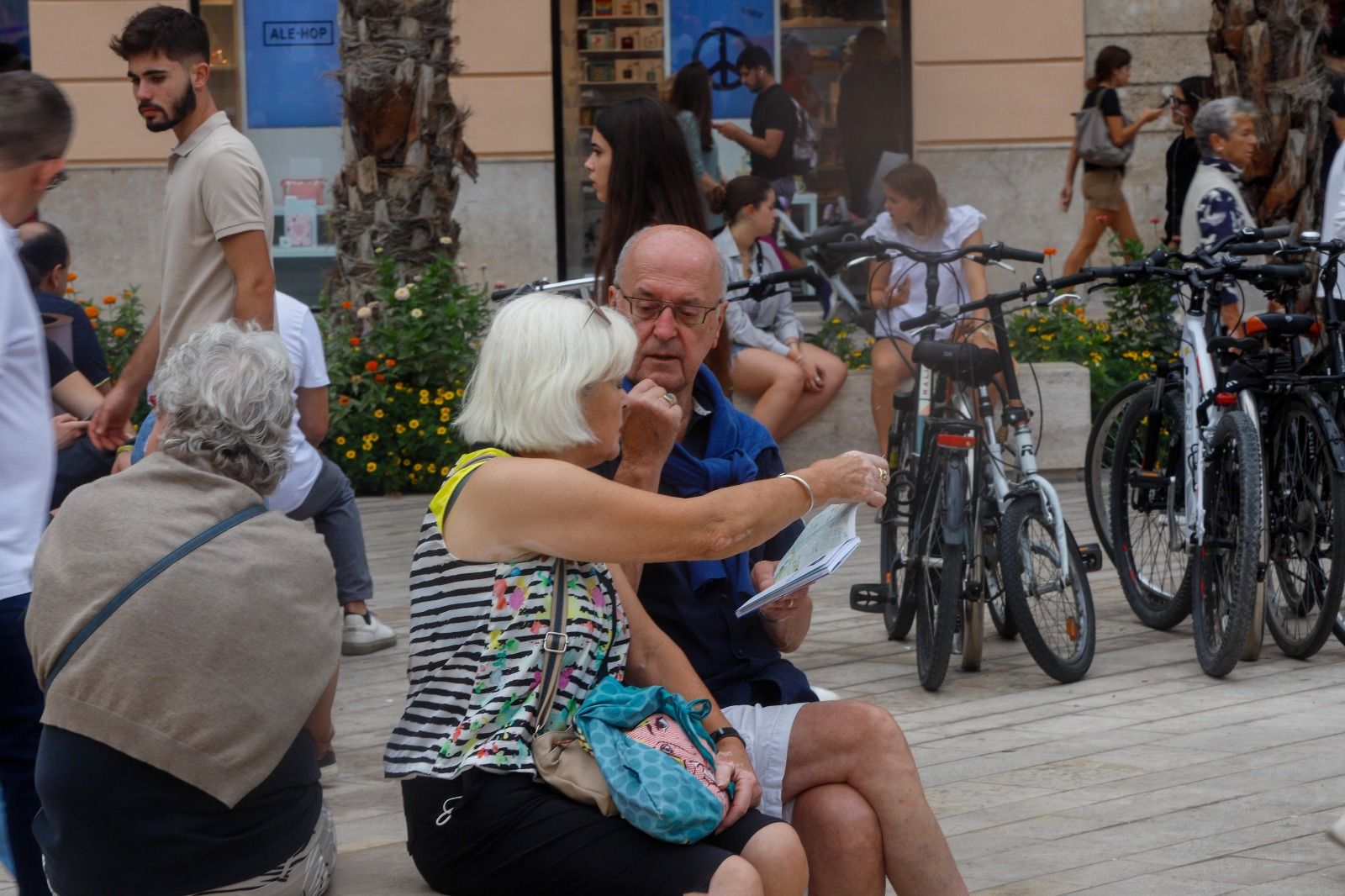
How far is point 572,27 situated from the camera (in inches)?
593

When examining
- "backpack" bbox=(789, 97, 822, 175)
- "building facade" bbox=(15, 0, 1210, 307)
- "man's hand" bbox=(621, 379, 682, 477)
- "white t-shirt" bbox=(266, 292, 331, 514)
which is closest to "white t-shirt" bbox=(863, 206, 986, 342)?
"white t-shirt" bbox=(266, 292, 331, 514)

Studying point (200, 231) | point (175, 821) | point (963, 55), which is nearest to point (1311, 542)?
point (200, 231)

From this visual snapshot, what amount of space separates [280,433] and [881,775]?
1.25 meters

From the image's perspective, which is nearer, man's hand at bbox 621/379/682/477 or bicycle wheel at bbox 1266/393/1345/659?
man's hand at bbox 621/379/682/477

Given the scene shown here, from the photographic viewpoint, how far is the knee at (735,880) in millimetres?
2900

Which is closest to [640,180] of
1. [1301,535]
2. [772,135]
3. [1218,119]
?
[1301,535]

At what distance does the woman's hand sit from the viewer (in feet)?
10.8

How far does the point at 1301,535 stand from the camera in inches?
241

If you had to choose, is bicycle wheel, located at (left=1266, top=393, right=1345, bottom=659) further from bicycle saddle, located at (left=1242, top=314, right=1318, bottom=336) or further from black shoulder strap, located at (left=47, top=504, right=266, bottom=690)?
black shoulder strap, located at (left=47, top=504, right=266, bottom=690)

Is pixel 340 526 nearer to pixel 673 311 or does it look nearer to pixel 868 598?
pixel 868 598

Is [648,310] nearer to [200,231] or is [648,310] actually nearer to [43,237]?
[200,231]

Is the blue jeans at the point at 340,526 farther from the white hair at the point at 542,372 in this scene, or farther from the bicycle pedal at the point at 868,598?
the white hair at the point at 542,372

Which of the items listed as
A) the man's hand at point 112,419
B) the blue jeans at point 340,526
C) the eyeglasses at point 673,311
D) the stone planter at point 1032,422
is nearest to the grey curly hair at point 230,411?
the eyeglasses at point 673,311

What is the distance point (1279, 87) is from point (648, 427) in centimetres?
731
